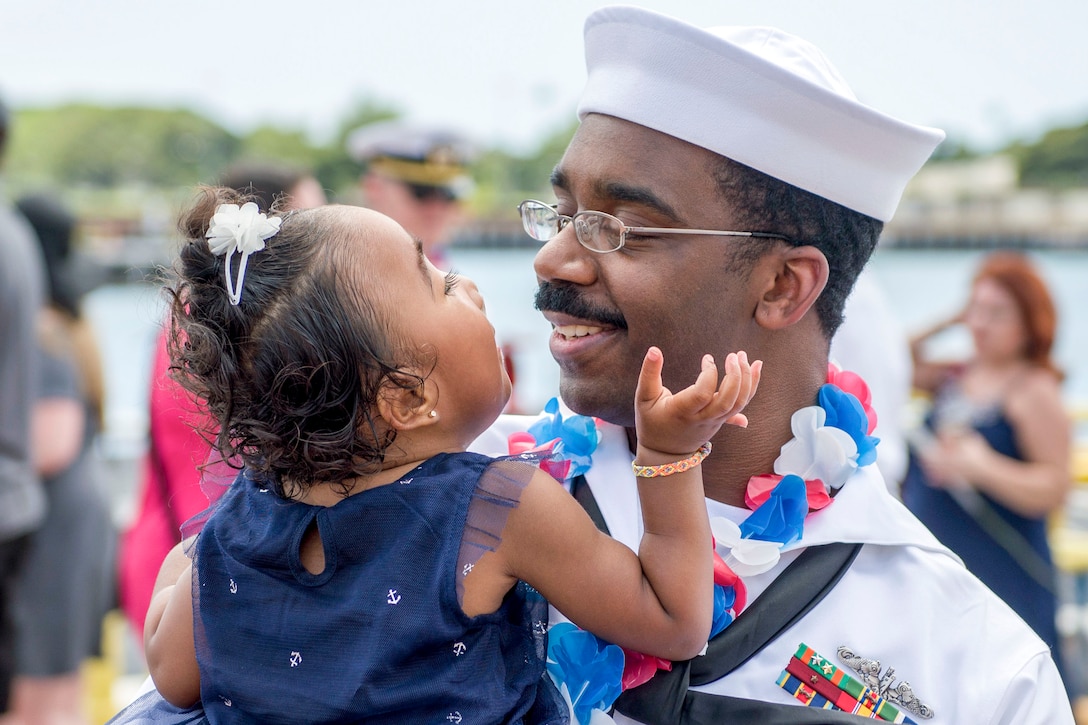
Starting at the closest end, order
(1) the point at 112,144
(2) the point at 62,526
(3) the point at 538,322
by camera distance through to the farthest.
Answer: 1. (2) the point at 62,526
2. (3) the point at 538,322
3. (1) the point at 112,144

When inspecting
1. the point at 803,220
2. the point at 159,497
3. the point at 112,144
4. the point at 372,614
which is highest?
the point at 803,220

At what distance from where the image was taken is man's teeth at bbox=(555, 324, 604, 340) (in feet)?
6.06

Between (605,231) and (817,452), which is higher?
(605,231)

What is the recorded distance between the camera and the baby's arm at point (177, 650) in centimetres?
158

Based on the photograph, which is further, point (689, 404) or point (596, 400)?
point (596, 400)

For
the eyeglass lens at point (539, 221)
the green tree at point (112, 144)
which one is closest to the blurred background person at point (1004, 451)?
the eyeglass lens at point (539, 221)

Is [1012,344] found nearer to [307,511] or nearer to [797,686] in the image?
[797,686]

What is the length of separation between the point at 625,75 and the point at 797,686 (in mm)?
1117

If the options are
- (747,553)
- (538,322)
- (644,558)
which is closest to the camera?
(644,558)

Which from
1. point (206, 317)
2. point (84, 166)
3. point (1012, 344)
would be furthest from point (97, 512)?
point (84, 166)

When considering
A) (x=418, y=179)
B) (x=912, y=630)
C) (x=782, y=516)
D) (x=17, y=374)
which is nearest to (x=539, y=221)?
(x=782, y=516)

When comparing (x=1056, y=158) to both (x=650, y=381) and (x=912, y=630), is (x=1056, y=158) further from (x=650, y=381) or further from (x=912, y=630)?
(x=650, y=381)

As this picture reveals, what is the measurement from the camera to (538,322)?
6891 millimetres

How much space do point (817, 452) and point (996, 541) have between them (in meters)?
2.91
